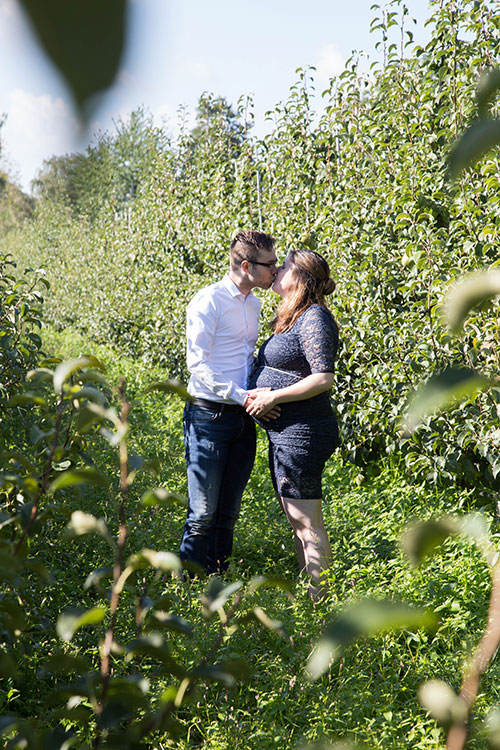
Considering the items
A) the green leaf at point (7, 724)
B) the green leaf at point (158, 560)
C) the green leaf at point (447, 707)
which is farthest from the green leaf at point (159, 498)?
the green leaf at point (447, 707)

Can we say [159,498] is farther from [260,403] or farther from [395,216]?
[395,216]

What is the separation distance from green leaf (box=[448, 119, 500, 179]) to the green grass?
76 cm

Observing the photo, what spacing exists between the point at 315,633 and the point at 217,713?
48 centimetres

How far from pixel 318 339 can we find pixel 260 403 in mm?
356

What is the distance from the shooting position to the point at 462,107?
3.64 meters

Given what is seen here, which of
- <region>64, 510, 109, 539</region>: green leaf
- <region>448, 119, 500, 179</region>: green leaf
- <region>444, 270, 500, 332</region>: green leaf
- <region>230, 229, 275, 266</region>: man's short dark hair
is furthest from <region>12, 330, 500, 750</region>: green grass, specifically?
<region>230, 229, 275, 266</region>: man's short dark hair

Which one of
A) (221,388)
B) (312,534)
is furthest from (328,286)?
(312,534)

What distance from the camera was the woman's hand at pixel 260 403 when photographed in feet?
9.60

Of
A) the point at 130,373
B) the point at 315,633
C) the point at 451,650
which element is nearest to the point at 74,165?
the point at 315,633

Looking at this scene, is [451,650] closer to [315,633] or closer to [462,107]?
[315,633]

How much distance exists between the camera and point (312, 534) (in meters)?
3.02

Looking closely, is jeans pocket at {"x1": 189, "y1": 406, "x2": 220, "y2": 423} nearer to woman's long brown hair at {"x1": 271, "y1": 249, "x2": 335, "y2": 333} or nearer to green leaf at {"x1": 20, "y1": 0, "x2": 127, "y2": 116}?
woman's long brown hair at {"x1": 271, "y1": 249, "x2": 335, "y2": 333}

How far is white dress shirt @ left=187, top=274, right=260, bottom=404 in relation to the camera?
3.02m

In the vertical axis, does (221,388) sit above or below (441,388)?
below
